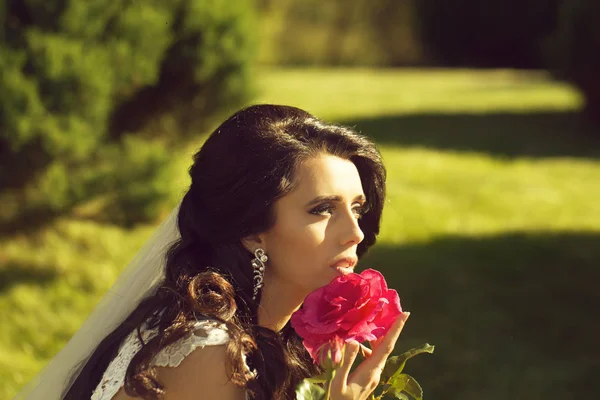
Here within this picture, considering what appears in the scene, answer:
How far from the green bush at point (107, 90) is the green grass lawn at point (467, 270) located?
48 cm

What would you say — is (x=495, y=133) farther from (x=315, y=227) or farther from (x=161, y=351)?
(x=161, y=351)

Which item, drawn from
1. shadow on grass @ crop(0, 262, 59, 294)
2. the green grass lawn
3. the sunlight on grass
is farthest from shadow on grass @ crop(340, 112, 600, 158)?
shadow on grass @ crop(0, 262, 59, 294)

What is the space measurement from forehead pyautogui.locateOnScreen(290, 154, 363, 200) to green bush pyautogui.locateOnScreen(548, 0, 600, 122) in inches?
422

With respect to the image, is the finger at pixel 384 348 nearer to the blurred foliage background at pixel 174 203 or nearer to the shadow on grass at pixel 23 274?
the blurred foliage background at pixel 174 203

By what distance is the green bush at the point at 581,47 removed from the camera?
12.5 meters

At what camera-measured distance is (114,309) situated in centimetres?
324

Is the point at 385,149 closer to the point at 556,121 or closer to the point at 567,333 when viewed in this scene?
the point at 556,121

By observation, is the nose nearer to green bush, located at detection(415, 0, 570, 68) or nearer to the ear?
the ear

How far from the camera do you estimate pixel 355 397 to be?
2.40 metres

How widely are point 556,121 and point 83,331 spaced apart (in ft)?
40.5

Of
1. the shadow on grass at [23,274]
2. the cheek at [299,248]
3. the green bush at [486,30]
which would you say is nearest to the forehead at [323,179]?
the cheek at [299,248]

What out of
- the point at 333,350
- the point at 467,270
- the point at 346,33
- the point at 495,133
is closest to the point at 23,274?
the point at 467,270

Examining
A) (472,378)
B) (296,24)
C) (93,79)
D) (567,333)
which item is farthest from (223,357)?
(296,24)

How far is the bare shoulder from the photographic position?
257 cm
